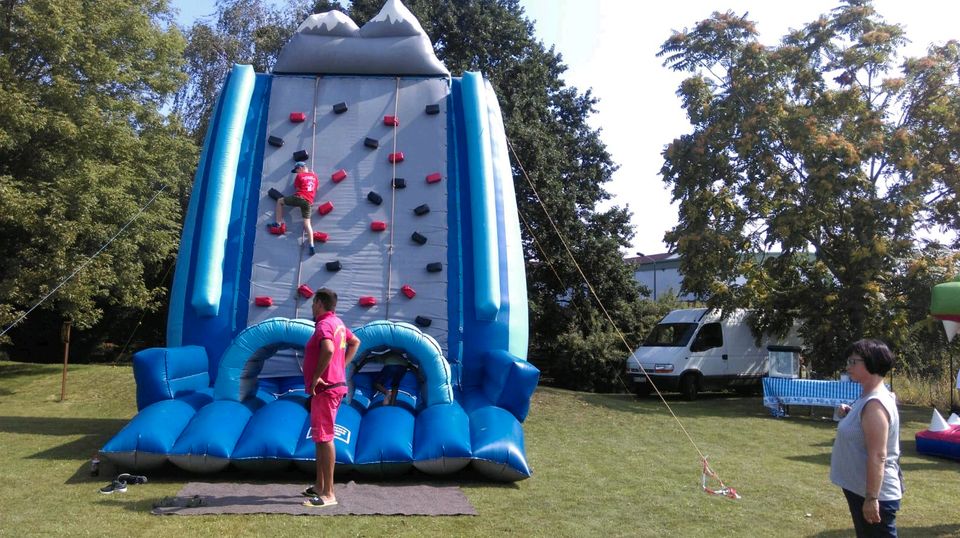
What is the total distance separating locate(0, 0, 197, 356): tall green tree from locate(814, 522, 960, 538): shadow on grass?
45.4 feet

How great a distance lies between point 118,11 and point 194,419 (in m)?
13.3

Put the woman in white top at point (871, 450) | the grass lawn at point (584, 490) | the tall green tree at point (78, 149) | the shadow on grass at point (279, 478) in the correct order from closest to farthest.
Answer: the woman in white top at point (871, 450) < the grass lawn at point (584, 490) < the shadow on grass at point (279, 478) < the tall green tree at point (78, 149)

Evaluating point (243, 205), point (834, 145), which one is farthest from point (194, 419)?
point (834, 145)

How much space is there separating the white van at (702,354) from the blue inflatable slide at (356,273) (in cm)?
813

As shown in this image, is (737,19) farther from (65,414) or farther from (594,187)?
(65,414)

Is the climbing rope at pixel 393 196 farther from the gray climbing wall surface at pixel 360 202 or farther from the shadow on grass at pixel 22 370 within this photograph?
the shadow on grass at pixel 22 370

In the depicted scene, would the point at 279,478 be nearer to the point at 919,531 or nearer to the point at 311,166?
the point at 311,166

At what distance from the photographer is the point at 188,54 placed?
24.2m

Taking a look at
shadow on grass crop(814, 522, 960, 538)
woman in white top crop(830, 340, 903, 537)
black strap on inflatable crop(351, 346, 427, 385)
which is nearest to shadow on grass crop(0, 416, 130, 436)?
black strap on inflatable crop(351, 346, 427, 385)

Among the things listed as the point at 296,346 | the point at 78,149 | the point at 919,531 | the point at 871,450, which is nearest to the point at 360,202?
the point at 296,346

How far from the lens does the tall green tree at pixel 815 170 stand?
15.8 meters

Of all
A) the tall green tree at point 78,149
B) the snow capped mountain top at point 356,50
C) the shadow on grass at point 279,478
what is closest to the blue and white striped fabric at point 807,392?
the snow capped mountain top at point 356,50

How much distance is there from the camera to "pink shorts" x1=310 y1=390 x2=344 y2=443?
6.10 meters

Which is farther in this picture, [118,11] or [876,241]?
[118,11]
